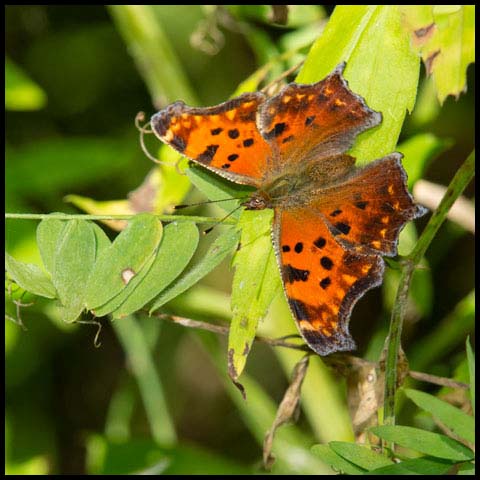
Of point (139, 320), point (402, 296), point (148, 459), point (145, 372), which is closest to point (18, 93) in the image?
point (139, 320)

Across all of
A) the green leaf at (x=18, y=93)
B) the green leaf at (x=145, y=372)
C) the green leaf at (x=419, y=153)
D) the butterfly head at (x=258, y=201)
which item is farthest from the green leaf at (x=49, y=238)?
the green leaf at (x=18, y=93)

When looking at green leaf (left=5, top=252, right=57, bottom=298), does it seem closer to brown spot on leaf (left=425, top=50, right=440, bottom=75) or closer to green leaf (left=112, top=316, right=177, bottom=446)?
brown spot on leaf (left=425, top=50, right=440, bottom=75)

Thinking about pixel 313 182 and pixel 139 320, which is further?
pixel 139 320

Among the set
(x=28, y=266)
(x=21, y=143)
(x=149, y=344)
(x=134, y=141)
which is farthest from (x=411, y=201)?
(x=21, y=143)

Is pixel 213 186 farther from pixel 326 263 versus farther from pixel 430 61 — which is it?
pixel 430 61

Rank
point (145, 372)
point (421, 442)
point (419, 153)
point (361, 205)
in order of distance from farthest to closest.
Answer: point (145, 372)
point (419, 153)
point (361, 205)
point (421, 442)

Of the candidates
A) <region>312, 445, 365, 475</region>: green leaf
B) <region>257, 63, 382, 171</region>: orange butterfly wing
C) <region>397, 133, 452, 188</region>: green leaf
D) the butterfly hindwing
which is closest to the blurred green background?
<region>397, 133, 452, 188</region>: green leaf
